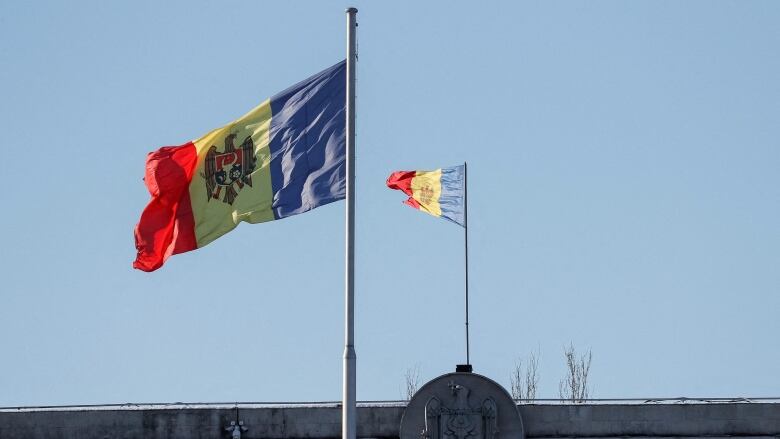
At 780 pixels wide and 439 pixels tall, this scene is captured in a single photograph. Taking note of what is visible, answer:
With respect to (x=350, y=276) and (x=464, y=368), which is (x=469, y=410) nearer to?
(x=464, y=368)

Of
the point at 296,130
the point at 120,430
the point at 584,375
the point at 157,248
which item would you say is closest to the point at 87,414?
the point at 120,430

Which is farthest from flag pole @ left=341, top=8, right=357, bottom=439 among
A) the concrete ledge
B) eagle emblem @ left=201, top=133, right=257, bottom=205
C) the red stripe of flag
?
the concrete ledge

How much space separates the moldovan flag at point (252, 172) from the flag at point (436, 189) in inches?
295

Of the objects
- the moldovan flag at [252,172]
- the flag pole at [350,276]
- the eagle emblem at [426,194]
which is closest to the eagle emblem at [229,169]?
the moldovan flag at [252,172]

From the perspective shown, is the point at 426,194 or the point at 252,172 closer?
the point at 252,172

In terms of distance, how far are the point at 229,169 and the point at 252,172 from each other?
0.45 meters

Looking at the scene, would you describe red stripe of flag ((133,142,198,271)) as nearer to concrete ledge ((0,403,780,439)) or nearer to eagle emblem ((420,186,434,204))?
concrete ledge ((0,403,780,439))

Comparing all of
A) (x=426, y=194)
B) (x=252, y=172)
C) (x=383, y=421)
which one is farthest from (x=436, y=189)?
(x=252, y=172)

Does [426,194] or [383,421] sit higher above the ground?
[426,194]

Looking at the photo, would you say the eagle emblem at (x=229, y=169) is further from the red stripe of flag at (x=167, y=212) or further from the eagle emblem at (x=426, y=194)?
the eagle emblem at (x=426, y=194)

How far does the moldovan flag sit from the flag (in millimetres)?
7501

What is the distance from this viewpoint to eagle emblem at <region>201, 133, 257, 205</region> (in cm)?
3097

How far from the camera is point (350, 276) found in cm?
2877

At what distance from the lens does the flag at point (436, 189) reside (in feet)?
124
